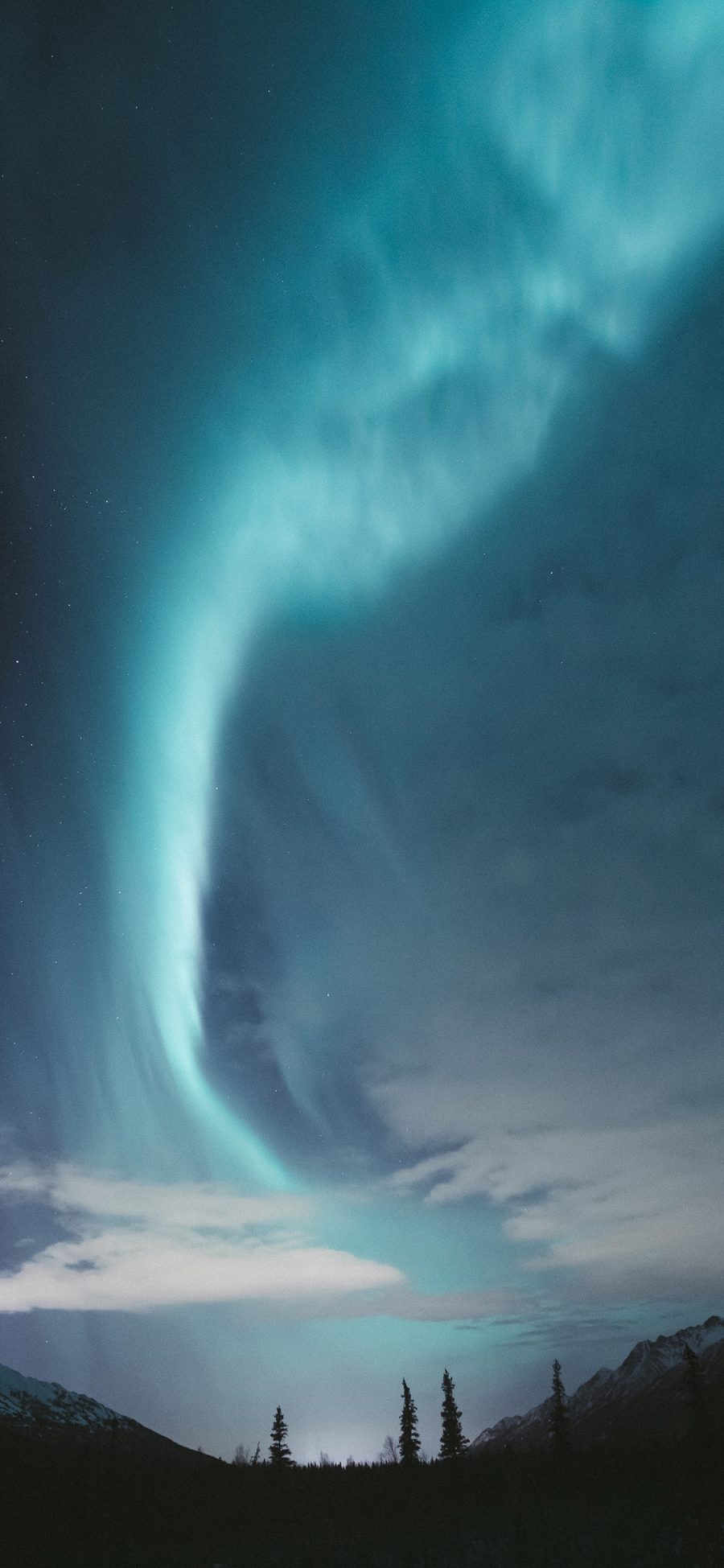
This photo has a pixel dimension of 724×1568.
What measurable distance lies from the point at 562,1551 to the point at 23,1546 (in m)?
28.7

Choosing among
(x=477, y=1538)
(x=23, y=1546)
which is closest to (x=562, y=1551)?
(x=477, y=1538)

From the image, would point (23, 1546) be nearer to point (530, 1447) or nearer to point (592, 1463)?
point (592, 1463)

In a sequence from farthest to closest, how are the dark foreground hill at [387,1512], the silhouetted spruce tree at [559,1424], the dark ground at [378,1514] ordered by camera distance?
the silhouetted spruce tree at [559,1424]
the dark foreground hill at [387,1512]
the dark ground at [378,1514]

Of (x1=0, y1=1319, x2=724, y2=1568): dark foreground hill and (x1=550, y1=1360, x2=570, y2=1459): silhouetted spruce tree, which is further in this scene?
(x1=550, y1=1360, x2=570, y2=1459): silhouetted spruce tree

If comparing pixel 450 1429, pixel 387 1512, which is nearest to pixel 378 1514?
pixel 387 1512

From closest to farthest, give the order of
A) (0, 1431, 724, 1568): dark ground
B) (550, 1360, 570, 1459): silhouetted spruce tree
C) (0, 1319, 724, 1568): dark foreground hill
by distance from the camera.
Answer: (0, 1431, 724, 1568): dark ground, (0, 1319, 724, 1568): dark foreground hill, (550, 1360, 570, 1459): silhouetted spruce tree

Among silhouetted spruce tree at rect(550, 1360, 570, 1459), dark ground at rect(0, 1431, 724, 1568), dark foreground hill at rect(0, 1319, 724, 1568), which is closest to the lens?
dark ground at rect(0, 1431, 724, 1568)

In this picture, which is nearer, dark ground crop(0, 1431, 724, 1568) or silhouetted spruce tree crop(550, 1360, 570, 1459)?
dark ground crop(0, 1431, 724, 1568)

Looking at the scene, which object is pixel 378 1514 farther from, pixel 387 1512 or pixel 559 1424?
pixel 559 1424

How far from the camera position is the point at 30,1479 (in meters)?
65.4

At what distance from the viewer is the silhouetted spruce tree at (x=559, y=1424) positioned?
60.4 meters

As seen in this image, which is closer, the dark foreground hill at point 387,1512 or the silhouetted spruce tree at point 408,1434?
the dark foreground hill at point 387,1512

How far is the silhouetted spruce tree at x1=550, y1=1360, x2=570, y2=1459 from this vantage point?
198ft

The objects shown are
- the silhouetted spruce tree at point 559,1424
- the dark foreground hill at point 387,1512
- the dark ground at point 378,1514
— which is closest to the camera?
the dark ground at point 378,1514
